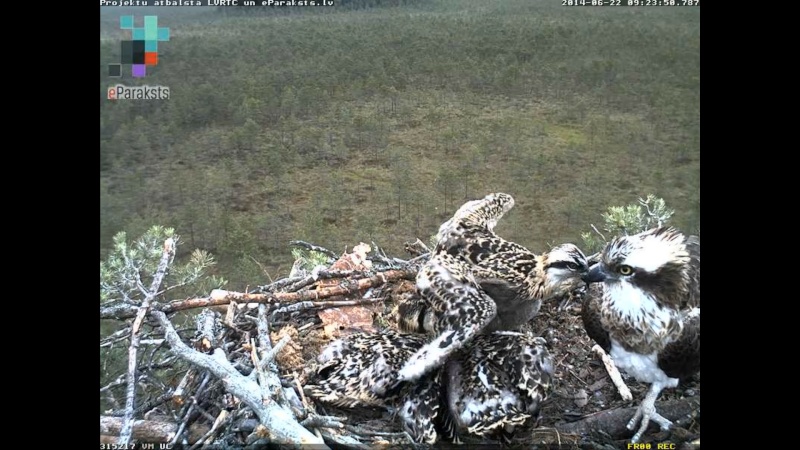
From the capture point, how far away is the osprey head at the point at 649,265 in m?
2.59

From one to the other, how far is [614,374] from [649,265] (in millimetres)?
536

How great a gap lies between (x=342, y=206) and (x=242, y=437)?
111 cm

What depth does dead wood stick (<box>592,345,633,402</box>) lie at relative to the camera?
8.90 feet

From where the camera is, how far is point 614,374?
9.11ft

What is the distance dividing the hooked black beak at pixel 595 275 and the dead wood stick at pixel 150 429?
1.74 m

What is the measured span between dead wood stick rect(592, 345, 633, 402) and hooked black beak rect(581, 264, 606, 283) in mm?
402

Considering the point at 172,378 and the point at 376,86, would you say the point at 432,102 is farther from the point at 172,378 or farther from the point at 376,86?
the point at 172,378

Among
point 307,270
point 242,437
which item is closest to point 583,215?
point 307,270

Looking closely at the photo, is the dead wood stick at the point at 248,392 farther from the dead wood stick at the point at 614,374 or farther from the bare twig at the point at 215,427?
→ the dead wood stick at the point at 614,374

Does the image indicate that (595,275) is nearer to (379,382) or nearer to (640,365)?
(640,365)

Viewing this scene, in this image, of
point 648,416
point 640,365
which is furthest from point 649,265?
point 648,416

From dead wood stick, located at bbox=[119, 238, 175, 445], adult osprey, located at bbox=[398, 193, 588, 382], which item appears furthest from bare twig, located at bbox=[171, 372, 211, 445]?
adult osprey, located at bbox=[398, 193, 588, 382]

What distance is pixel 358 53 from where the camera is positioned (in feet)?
9.97

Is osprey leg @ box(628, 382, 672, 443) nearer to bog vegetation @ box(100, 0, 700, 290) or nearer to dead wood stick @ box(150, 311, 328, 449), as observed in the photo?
bog vegetation @ box(100, 0, 700, 290)
